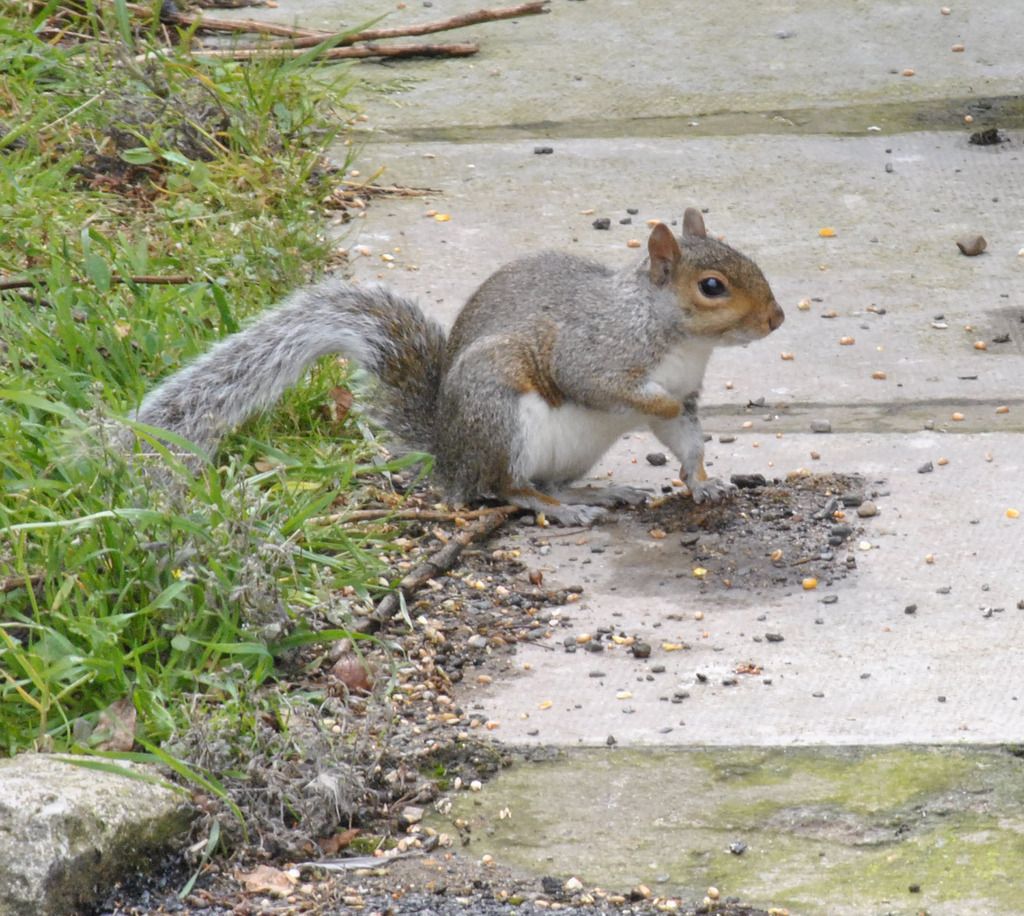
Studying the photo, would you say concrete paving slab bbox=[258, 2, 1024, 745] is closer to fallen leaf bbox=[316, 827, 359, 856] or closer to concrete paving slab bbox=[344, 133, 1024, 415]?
concrete paving slab bbox=[344, 133, 1024, 415]

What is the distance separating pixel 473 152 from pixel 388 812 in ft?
11.5

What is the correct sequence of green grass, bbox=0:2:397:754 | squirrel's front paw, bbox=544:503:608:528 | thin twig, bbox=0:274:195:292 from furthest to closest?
thin twig, bbox=0:274:195:292
squirrel's front paw, bbox=544:503:608:528
green grass, bbox=0:2:397:754

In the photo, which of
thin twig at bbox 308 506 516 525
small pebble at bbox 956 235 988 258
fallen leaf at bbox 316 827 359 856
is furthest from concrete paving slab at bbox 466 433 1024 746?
small pebble at bbox 956 235 988 258

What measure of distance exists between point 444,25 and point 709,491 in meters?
3.50

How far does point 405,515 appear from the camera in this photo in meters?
3.67

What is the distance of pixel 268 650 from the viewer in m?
2.96

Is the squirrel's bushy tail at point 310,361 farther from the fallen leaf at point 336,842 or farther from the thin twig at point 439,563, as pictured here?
the fallen leaf at point 336,842

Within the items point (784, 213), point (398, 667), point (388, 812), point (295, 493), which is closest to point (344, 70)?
point (784, 213)

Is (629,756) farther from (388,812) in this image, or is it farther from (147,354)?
(147,354)

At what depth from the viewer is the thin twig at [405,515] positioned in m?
3.53

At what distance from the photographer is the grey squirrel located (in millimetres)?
3801

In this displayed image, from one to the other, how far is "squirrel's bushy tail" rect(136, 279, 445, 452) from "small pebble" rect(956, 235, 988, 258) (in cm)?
170

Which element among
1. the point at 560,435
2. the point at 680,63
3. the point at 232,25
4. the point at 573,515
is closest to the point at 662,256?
the point at 560,435

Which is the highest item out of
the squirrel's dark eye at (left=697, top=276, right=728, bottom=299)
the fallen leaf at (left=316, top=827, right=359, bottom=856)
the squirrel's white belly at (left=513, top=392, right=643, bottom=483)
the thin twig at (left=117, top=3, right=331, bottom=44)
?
the thin twig at (left=117, top=3, right=331, bottom=44)
